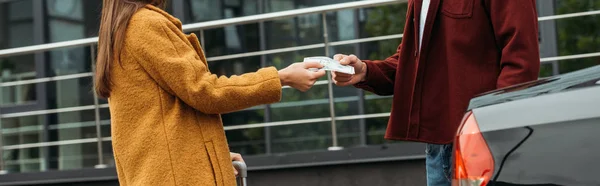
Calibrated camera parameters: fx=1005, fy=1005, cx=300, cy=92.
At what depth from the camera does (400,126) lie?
354 centimetres

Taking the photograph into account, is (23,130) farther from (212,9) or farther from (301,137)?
(301,137)

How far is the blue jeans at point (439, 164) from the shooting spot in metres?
3.37

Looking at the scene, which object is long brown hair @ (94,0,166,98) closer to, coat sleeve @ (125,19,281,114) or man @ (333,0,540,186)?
coat sleeve @ (125,19,281,114)

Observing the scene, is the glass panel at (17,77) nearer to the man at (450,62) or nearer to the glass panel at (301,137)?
the glass panel at (301,137)

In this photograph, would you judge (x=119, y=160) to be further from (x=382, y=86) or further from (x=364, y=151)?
(x=364, y=151)

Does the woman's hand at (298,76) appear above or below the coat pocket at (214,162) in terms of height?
above

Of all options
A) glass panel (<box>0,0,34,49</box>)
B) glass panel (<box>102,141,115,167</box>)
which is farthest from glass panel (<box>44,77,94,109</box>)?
glass panel (<box>0,0,34,49</box>)

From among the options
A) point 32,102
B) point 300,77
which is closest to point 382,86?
point 300,77

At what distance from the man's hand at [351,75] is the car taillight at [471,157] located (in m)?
1.05

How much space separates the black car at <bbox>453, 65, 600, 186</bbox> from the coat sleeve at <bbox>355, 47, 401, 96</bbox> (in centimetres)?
109

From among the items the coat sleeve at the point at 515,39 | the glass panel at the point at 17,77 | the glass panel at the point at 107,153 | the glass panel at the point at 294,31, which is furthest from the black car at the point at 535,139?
the glass panel at the point at 17,77

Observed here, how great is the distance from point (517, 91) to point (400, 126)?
0.83 m

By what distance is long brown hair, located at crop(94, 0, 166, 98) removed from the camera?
2984mm

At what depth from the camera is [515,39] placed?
10.5 ft
